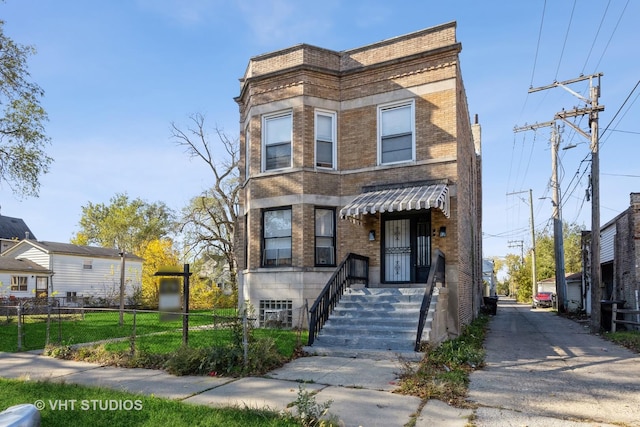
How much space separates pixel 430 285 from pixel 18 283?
30.1 meters

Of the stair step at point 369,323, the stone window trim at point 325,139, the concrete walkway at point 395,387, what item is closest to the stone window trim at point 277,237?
the stone window trim at point 325,139

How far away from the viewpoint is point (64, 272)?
32219 mm

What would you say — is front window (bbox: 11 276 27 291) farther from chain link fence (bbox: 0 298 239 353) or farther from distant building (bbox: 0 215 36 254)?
chain link fence (bbox: 0 298 239 353)

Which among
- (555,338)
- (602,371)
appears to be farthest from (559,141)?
(602,371)

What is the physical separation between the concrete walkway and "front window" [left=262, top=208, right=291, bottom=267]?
5.05 meters

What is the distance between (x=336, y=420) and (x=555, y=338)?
36.0 ft

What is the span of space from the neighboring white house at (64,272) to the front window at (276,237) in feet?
60.7

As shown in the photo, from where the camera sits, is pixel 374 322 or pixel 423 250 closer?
pixel 374 322

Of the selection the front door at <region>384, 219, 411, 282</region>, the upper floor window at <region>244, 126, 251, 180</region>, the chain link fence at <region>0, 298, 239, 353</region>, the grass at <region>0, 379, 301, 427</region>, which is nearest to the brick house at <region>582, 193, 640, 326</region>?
the front door at <region>384, 219, 411, 282</region>

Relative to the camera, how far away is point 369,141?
1320 cm

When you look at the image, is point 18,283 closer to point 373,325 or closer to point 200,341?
point 200,341

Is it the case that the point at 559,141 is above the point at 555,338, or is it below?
above

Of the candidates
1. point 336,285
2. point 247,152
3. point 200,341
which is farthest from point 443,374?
point 247,152

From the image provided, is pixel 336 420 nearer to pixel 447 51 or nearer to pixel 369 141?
pixel 369 141
